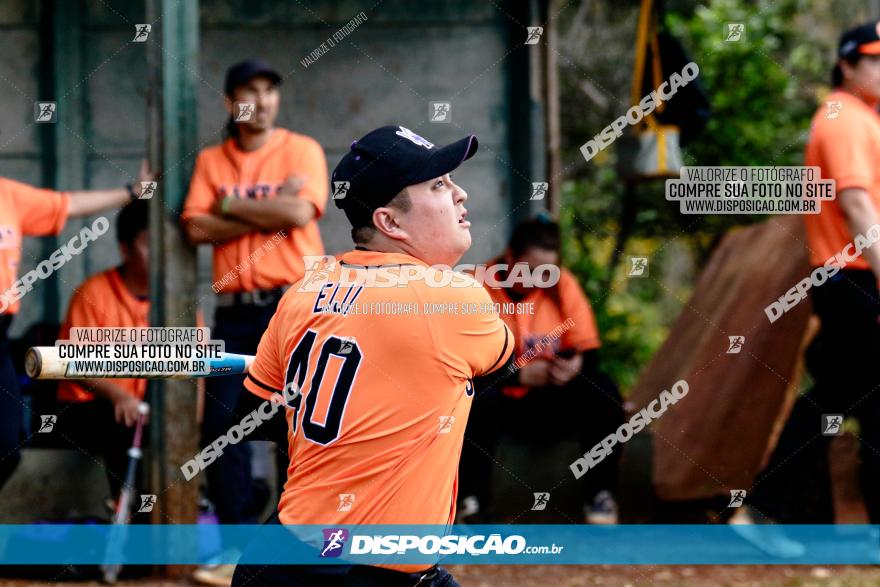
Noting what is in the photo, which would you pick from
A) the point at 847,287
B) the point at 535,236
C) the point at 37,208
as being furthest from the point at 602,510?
the point at 37,208

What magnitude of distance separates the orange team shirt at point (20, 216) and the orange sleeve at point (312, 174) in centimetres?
108

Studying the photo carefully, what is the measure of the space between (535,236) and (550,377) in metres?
0.72

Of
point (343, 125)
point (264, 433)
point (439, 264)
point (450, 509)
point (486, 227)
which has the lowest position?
point (450, 509)

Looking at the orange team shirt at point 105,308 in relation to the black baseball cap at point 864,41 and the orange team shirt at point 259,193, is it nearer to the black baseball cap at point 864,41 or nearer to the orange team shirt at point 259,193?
the orange team shirt at point 259,193

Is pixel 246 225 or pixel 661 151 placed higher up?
pixel 661 151

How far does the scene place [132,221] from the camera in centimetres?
598

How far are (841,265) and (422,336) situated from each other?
9.52 feet

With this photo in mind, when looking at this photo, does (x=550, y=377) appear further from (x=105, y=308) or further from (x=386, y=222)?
(x=386, y=222)

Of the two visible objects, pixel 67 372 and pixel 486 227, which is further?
pixel 486 227

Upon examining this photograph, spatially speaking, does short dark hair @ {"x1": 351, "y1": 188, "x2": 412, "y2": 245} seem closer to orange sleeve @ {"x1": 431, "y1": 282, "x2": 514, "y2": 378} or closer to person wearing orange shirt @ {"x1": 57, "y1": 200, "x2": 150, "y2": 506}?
orange sleeve @ {"x1": 431, "y1": 282, "x2": 514, "y2": 378}

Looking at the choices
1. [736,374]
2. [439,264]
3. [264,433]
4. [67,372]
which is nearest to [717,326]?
[736,374]

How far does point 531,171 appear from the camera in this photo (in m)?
7.68

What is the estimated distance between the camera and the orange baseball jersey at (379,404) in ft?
8.93

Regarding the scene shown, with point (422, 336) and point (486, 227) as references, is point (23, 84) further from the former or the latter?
point (422, 336)
